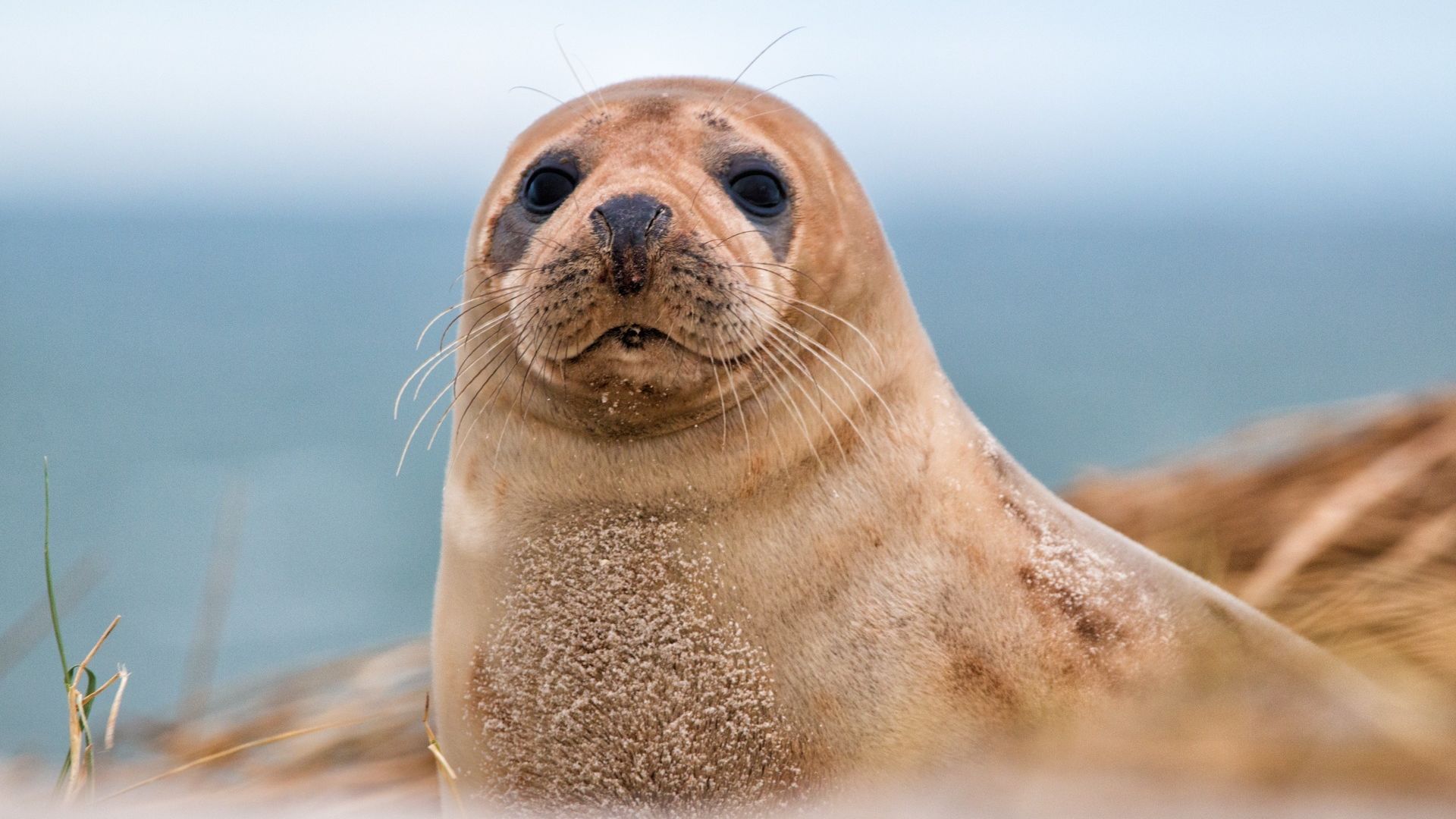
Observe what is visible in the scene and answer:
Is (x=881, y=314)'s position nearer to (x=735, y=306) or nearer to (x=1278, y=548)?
(x=735, y=306)

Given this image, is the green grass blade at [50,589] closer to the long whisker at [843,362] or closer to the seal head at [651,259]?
the seal head at [651,259]

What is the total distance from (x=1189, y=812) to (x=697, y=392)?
1378 millimetres

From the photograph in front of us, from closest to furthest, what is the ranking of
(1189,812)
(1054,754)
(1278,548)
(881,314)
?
(1189,812) → (1054,754) → (881,314) → (1278,548)

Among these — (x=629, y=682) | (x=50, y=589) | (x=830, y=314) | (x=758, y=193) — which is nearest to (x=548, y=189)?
(x=758, y=193)

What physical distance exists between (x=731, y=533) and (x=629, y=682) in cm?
30

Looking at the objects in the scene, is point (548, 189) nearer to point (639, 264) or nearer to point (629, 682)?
point (639, 264)

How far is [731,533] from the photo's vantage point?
7.48ft

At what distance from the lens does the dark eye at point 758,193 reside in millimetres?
2420

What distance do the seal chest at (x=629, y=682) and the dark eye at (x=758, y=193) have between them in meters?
0.57

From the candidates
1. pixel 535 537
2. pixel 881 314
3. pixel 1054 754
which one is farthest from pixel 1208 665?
pixel 1054 754

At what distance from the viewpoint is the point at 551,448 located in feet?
7.84

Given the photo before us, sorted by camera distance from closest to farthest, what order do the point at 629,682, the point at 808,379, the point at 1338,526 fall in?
the point at 629,682 → the point at 808,379 → the point at 1338,526

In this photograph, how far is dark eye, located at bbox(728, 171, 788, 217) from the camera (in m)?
2.42

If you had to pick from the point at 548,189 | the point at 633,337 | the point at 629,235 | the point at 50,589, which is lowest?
the point at 50,589
